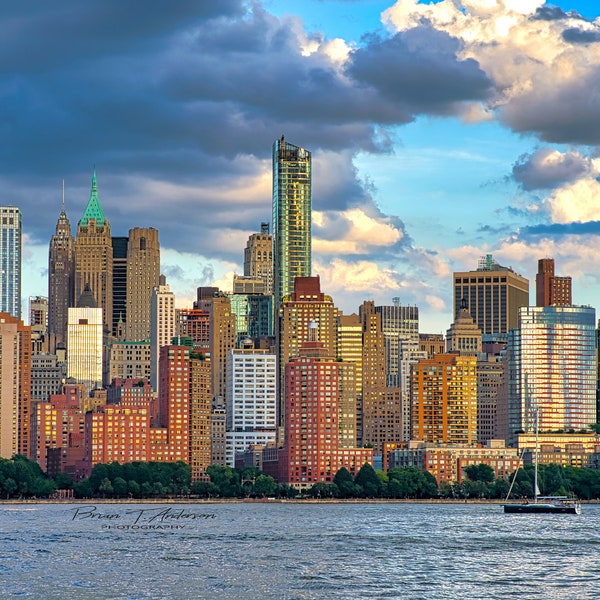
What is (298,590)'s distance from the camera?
353ft

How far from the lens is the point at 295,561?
424ft

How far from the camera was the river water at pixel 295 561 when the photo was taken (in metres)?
108

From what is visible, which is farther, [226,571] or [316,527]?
[316,527]

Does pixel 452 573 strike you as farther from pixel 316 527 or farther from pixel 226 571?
pixel 316 527

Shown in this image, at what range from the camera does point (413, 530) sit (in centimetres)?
17762

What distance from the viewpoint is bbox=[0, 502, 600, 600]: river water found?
10769 cm

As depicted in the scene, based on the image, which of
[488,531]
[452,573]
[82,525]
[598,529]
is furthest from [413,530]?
[452,573]

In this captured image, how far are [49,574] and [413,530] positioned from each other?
6807 centimetres

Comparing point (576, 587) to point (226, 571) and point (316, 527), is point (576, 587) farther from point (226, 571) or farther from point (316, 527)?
point (316, 527)

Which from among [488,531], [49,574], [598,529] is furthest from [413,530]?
[49,574]

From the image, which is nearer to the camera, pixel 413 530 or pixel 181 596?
pixel 181 596

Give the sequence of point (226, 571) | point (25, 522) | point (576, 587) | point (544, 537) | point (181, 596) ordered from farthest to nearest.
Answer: point (25, 522)
point (544, 537)
point (226, 571)
point (576, 587)
point (181, 596)

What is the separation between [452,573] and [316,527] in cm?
6282

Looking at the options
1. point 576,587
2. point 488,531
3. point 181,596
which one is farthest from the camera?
point 488,531
